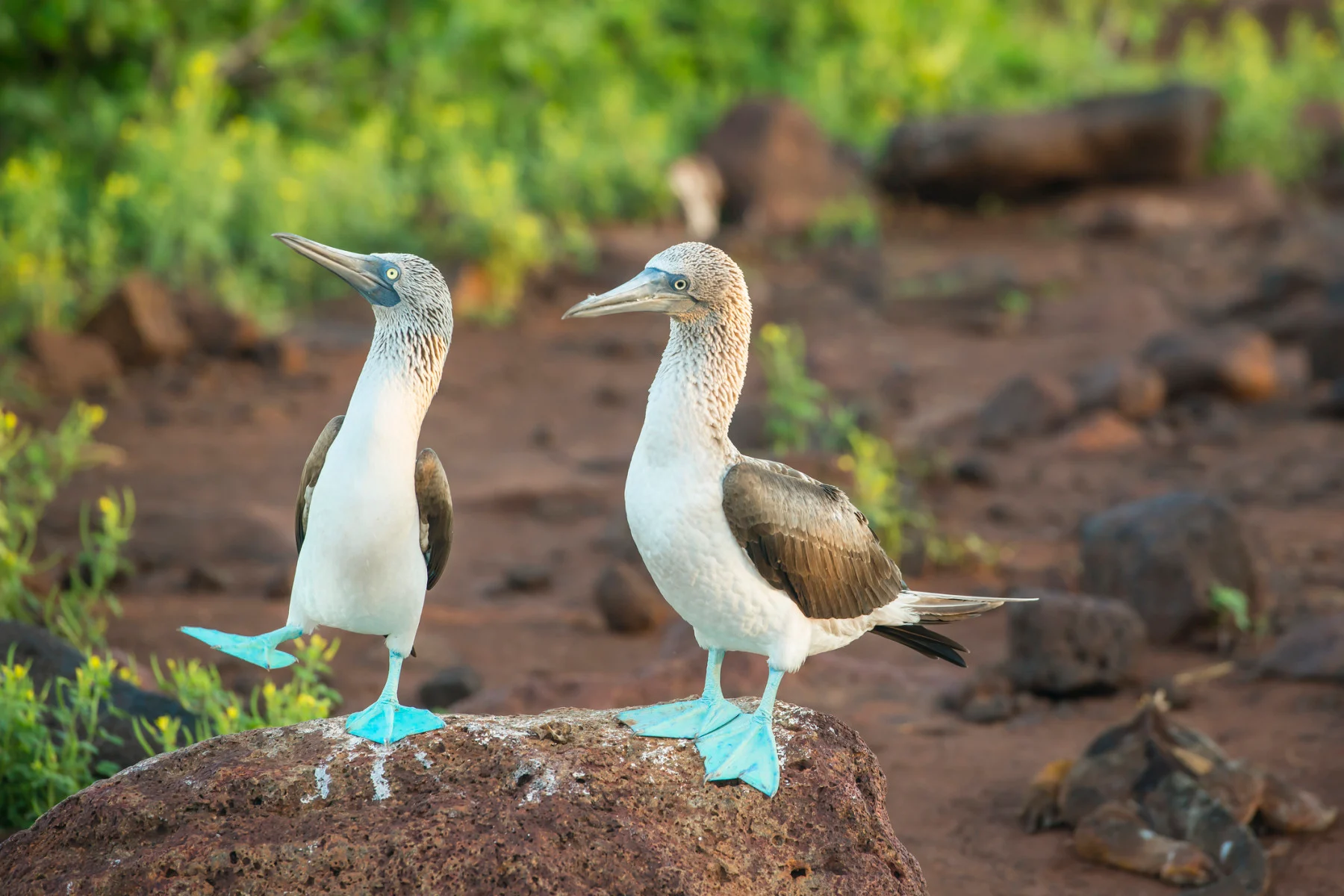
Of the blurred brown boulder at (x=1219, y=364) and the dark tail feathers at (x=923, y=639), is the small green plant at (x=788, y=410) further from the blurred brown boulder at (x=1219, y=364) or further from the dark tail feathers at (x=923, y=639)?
the dark tail feathers at (x=923, y=639)

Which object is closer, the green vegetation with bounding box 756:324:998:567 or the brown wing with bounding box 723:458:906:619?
the brown wing with bounding box 723:458:906:619

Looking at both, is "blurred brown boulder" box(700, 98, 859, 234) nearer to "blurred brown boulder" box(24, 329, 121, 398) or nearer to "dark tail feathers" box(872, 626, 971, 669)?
"blurred brown boulder" box(24, 329, 121, 398)

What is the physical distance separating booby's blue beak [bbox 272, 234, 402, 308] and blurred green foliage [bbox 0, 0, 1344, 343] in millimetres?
7443

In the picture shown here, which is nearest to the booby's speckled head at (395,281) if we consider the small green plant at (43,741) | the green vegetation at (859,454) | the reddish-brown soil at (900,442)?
the small green plant at (43,741)

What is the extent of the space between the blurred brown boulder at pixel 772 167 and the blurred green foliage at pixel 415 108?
0.76m

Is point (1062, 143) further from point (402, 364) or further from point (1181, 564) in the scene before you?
point (402, 364)

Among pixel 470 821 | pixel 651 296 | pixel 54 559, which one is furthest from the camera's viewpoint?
pixel 54 559

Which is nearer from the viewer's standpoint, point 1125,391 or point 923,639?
point 923,639

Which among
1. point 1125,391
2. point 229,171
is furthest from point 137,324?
point 1125,391

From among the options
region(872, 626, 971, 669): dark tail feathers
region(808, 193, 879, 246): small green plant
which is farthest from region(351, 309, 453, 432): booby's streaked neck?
region(808, 193, 879, 246): small green plant

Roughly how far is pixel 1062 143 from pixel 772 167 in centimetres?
310

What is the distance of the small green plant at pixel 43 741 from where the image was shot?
423 cm

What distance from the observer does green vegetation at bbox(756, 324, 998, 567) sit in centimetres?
747

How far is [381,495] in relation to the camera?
338 centimetres
